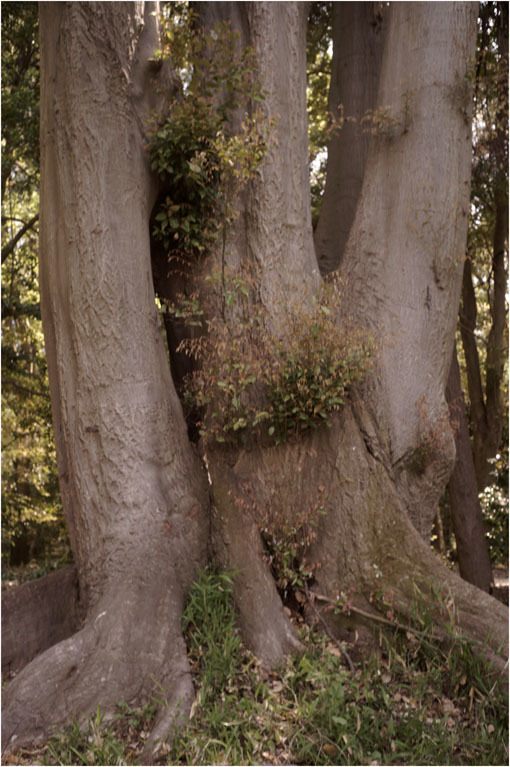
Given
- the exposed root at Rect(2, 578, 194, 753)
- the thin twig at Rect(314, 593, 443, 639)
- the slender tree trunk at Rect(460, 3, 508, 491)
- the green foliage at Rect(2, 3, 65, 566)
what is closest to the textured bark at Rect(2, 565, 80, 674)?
the exposed root at Rect(2, 578, 194, 753)

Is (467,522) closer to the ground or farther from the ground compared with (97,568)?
Result: closer to the ground

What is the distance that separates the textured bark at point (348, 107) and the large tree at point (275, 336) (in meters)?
0.88

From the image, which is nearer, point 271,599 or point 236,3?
point 271,599

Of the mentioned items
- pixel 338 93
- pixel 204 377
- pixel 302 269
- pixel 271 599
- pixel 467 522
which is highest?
pixel 338 93

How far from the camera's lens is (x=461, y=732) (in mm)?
3789

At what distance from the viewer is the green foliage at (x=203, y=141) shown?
518 centimetres

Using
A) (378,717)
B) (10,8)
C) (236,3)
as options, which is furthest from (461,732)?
(10,8)

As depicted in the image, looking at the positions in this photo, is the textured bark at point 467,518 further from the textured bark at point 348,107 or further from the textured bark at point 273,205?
the textured bark at point 273,205

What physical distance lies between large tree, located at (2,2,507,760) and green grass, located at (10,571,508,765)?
→ 153 millimetres

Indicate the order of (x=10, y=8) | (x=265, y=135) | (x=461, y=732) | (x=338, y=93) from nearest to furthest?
(x=461, y=732)
(x=265, y=135)
(x=338, y=93)
(x=10, y=8)

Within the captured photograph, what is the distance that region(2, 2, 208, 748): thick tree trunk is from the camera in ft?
15.3

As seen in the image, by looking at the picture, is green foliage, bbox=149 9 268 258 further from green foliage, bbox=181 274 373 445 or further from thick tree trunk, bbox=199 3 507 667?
green foliage, bbox=181 274 373 445

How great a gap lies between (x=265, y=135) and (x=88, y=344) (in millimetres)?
2286

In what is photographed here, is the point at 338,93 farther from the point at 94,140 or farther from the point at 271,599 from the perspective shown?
the point at 271,599
